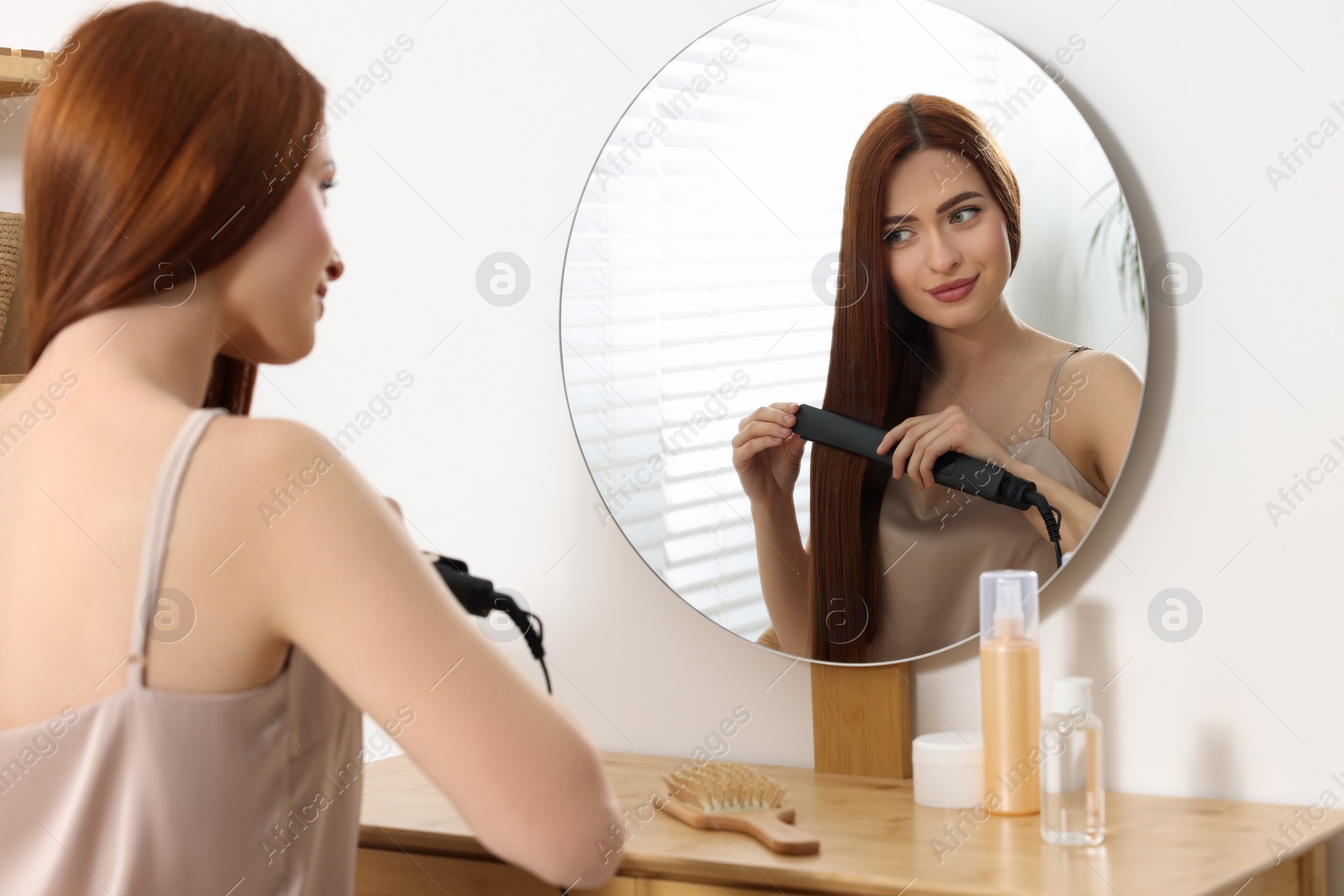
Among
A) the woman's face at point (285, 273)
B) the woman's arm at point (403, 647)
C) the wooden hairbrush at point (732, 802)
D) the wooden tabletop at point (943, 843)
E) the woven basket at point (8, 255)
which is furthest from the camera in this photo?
the woven basket at point (8, 255)

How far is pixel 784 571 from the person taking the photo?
1.20 meters

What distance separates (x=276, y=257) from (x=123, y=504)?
0.18m

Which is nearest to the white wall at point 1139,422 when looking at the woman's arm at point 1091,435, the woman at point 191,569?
the woman's arm at point 1091,435

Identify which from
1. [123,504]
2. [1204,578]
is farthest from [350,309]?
[1204,578]

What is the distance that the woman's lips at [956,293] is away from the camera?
110 centimetres

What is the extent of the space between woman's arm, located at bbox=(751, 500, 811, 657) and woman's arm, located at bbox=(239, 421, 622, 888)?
57 centimetres

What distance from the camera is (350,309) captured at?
150 centimetres

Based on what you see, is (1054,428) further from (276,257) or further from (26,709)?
(26,709)

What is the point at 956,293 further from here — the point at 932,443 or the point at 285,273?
the point at 285,273

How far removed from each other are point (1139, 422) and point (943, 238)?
9.5 inches

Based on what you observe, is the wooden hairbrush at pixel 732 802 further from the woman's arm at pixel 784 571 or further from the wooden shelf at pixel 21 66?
the wooden shelf at pixel 21 66

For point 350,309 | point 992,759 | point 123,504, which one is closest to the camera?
point 123,504

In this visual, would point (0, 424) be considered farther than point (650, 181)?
No

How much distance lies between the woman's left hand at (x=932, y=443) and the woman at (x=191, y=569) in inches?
21.1
